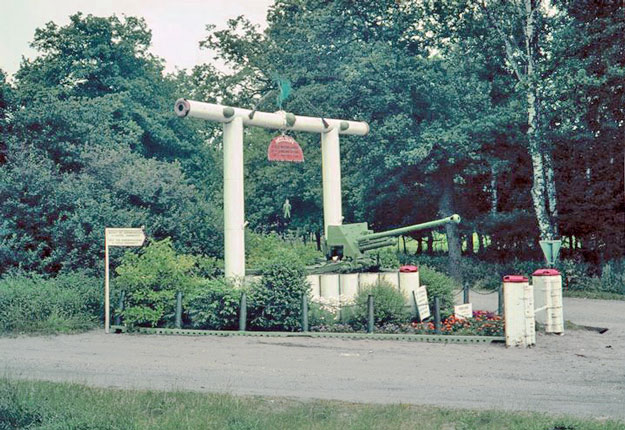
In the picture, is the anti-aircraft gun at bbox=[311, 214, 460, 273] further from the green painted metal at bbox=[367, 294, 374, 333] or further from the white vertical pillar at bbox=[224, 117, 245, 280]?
the green painted metal at bbox=[367, 294, 374, 333]

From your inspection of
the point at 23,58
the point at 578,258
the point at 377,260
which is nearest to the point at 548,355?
the point at 377,260

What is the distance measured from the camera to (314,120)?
62.4ft

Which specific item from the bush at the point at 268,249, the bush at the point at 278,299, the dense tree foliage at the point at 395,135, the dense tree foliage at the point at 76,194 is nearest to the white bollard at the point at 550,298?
the bush at the point at 278,299

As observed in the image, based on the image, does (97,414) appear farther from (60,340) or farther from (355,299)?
(355,299)

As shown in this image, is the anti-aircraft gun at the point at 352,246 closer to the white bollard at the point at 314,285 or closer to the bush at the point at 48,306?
the white bollard at the point at 314,285

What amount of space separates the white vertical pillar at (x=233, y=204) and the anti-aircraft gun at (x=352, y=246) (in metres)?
1.82

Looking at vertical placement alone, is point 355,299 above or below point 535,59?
below

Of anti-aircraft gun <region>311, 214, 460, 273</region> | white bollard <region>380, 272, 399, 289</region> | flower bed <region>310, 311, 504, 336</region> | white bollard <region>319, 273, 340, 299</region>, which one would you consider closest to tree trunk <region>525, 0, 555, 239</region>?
anti-aircraft gun <region>311, 214, 460, 273</region>

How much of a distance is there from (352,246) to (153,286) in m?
4.88

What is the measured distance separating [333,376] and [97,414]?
12.6 ft

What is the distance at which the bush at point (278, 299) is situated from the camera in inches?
595

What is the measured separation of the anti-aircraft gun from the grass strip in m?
8.35

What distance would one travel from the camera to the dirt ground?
30.0 ft

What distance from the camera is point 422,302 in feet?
51.0
